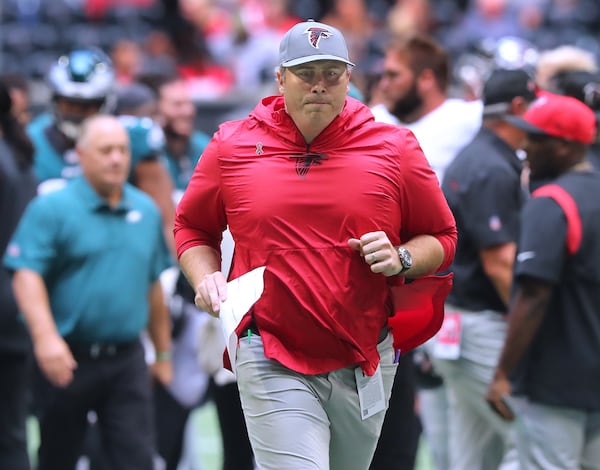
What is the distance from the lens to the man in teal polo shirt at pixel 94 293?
692 centimetres

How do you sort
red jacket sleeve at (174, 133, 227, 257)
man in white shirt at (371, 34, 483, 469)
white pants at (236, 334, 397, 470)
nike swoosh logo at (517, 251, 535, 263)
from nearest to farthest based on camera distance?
white pants at (236, 334, 397, 470)
red jacket sleeve at (174, 133, 227, 257)
nike swoosh logo at (517, 251, 535, 263)
man in white shirt at (371, 34, 483, 469)

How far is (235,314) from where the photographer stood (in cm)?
479

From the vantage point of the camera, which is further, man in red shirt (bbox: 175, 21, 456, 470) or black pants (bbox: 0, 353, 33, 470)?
black pants (bbox: 0, 353, 33, 470)

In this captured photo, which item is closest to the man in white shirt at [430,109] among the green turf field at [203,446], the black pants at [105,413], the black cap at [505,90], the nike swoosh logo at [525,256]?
the black cap at [505,90]

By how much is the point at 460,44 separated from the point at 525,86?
1144 cm

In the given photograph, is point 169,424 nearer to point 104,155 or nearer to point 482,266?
point 104,155

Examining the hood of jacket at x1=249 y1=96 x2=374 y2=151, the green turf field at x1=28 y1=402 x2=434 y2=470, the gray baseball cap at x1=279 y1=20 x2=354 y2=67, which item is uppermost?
the gray baseball cap at x1=279 y1=20 x2=354 y2=67

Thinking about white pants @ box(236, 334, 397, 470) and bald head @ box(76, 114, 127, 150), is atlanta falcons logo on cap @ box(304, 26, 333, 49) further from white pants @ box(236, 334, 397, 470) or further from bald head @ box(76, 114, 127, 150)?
bald head @ box(76, 114, 127, 150)

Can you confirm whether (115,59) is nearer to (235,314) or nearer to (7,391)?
(7,391)

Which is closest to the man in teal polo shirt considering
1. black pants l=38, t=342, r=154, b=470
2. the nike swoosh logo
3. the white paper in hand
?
black pants l=38, t=342, r=154, b=470

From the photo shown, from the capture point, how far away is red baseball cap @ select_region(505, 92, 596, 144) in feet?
20.4

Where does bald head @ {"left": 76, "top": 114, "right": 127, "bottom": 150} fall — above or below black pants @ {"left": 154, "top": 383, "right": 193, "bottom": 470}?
above

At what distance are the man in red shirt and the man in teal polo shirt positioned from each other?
2.10m

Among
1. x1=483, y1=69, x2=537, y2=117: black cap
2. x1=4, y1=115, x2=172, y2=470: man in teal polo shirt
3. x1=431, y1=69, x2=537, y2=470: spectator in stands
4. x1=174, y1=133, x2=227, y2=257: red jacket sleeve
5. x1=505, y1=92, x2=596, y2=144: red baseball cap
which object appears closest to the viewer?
x1=174, y1=133, x2=227, y2=257: red jacket sleeve
